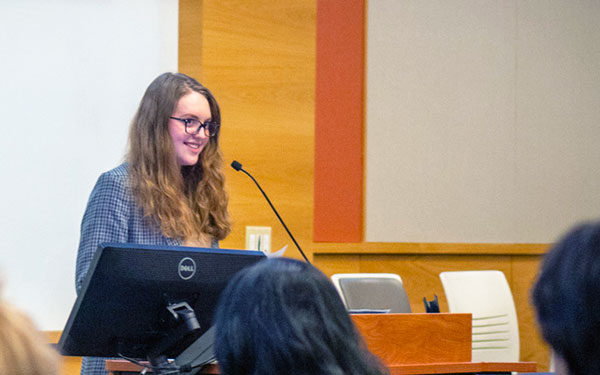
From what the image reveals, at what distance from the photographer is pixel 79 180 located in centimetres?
405

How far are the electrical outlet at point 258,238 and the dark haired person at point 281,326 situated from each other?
3.28m

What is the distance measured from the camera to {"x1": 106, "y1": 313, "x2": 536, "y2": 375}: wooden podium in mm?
2619

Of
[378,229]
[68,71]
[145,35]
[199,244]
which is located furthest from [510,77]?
[199,244]

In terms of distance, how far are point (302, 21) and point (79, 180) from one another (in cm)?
161

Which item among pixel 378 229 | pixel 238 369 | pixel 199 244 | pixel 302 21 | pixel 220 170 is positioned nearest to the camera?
pixel 238 369

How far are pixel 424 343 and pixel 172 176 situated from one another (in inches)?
39.5

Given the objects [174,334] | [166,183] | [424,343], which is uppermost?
[166,183]

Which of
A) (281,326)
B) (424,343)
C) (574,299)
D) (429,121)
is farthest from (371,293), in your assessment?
(574,299)

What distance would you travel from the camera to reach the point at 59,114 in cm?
405

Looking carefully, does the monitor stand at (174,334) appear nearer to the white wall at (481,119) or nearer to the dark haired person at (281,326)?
the dark haired person at (281,326)

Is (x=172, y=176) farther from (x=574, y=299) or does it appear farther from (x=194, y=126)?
(x=574, y=299)

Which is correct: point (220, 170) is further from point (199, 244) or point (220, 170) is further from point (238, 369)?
point (238, 369)

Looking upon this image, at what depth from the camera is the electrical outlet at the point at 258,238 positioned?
14.8 feet

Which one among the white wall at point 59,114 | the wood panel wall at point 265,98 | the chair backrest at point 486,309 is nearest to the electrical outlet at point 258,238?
the wood panel wall at point 265,98
